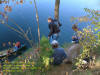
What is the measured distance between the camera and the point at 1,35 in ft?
45.6

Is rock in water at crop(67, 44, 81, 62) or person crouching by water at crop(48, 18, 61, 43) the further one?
person crouching by water at crop(48, 18, 61, 43)

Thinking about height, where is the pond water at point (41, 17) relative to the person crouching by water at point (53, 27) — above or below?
above

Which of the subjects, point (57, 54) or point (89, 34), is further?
point (57, 54)

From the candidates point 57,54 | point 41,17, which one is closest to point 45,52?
point 57,54

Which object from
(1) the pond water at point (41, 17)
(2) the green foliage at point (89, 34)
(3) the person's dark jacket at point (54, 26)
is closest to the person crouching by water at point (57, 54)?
(2) the green foliage at point (89, 34)

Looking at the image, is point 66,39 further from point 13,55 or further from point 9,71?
point 9,71

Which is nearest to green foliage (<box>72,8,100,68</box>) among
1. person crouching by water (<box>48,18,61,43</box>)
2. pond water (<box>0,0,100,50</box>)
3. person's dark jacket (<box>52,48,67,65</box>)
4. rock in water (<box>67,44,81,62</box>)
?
person's dark jacket (<box>52,48,67,65</box>)

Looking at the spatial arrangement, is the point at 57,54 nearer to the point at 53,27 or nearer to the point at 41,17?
the point at 53,27

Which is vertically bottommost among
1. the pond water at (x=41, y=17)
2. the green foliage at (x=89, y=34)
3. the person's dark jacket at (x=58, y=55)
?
the person's dark jacket at (x=58, y=55)

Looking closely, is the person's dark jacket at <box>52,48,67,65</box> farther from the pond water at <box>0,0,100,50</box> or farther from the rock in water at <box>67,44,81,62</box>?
the pond water at <box>0,0,100,50</box>

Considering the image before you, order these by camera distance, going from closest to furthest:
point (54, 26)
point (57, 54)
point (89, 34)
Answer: point (89, 34), point (57, 54), point (54, 26)

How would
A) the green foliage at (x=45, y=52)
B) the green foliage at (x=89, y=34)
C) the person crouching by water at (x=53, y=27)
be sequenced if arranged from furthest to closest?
1. the person crouching by water at (x=53, y=27)
2. the green foliage at (x=45, y=52)
3. the green foliage at (x=89, y=34)

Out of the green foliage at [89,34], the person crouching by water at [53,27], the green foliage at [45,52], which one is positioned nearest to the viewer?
the green foliage at [89,34]

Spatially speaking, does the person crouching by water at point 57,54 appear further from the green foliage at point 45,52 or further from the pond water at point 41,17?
the pond water at point 41,17
